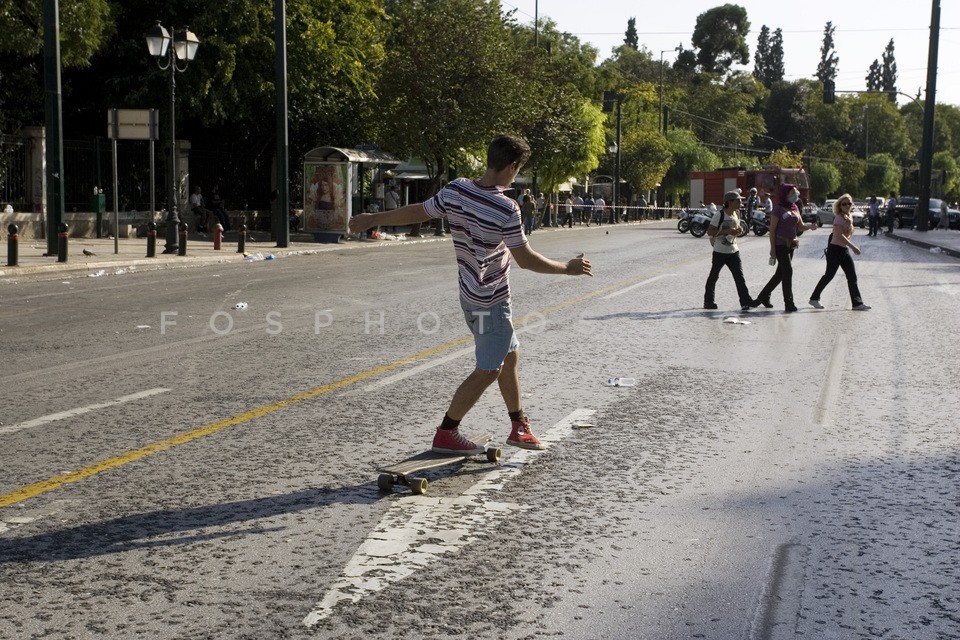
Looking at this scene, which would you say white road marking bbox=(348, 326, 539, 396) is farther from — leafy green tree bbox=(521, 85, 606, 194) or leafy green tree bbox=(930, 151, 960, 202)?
leafy green tree bbox=(930, 151, 960, 202)

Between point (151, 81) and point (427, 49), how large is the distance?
34.0 ft

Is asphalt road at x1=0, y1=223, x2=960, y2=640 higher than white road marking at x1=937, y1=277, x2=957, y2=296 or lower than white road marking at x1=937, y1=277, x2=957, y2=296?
higher

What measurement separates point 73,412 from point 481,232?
3146mm

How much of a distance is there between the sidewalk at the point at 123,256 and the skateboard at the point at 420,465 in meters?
15.0

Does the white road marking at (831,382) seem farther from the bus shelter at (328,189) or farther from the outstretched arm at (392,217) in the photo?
the bus shelter at (328,189)

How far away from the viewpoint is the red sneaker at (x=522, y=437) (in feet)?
22.3

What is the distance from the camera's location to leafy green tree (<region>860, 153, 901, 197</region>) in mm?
139500

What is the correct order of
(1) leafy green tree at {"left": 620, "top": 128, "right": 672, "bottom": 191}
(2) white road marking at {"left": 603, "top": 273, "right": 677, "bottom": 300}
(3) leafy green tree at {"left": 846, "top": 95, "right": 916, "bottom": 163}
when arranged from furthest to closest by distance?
1. (3) leafy green tree at {"left": 846, "top": 95, "right": 916, "bottom": 163}
2. (1) leafy green tree at {"left": 620, "top": 128, "right": 672, "bottom": 191}
3. (2) white road marking at {"left": 603, "top": 273, "right": 677, "bottom": 300}

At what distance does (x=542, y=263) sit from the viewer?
6.56 metres

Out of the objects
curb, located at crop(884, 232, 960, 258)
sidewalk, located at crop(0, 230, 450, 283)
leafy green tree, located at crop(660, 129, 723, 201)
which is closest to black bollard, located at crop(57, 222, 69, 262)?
sidewalk, located at crop(0, 230, 450, 283)

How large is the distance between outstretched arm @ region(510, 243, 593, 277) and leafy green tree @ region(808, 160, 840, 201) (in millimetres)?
124022

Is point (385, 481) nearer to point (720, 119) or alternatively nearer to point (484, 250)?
point (484, 250)

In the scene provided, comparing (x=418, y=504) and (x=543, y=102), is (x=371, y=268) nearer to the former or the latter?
(x=418, y=504)

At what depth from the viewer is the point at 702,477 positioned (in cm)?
637
